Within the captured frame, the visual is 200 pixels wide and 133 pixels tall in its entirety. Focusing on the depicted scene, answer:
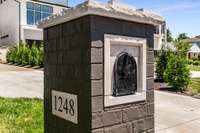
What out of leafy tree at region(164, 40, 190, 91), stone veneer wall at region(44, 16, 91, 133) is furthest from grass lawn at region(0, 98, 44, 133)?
leafy tree at region(164, 40, 190, 91)

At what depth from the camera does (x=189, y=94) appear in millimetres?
12398

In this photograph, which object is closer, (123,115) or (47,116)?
(123,115)

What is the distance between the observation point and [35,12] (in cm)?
3359

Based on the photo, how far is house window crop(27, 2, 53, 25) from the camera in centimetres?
3306

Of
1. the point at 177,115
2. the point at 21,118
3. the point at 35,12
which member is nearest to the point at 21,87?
the point at 21,118

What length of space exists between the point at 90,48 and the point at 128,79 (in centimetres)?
60

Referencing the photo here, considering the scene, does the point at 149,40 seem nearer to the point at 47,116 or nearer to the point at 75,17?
the point at 75,17

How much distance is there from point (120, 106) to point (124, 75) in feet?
1.07

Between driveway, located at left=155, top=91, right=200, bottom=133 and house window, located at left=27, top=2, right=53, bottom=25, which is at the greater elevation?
house window, located at left=27, top=2, right=53, bottom=25

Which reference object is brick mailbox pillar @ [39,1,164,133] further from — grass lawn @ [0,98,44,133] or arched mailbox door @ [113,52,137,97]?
grass lawn @ [0,98,44,133]

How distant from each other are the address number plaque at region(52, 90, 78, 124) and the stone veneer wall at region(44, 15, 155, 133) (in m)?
0.05

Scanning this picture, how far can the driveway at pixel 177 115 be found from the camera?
649cm

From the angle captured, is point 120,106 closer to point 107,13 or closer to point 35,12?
point 107,13

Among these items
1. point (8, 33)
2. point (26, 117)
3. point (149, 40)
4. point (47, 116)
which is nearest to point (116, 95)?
point (149, 40)
